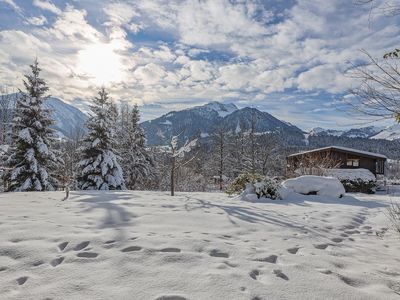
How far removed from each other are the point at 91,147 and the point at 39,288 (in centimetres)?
1769

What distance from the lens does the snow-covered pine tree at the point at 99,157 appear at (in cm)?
1883

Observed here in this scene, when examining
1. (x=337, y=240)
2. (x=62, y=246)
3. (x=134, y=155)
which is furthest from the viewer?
(x=134, y=155)

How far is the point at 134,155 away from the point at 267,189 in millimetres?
18388

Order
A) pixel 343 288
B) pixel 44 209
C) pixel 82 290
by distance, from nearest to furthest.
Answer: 1. pixel 82 290
2. pixel 343 288
3. pixel 44 209

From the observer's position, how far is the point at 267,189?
1069 cm

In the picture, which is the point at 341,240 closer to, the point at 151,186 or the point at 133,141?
the point at 133,141

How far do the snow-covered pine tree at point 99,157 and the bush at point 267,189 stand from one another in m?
11.3

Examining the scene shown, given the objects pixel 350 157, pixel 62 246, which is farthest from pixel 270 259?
pixel 350 157

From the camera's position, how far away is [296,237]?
4812 mm

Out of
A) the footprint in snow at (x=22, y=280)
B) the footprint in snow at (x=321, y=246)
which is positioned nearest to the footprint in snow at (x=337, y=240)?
the footprint in snow at (x=321, y=246)

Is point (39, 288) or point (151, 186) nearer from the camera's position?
point (39, 288)

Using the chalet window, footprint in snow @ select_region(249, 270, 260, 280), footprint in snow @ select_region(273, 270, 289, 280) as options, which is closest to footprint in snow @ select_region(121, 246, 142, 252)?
footprint in snow @ select_region(249, 270, 260, 280)

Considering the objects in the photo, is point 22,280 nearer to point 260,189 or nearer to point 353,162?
point 260,189

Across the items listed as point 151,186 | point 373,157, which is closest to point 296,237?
point 151,186
